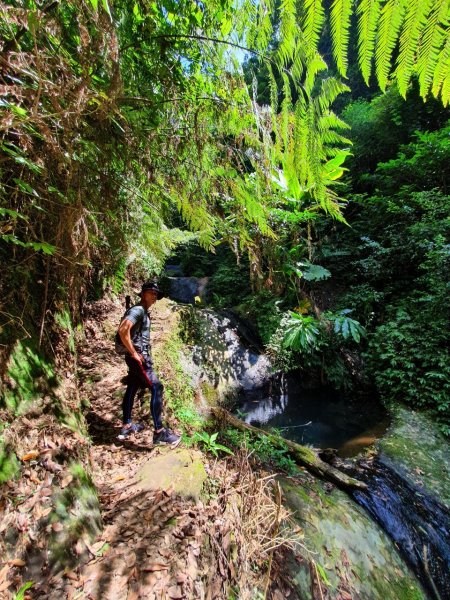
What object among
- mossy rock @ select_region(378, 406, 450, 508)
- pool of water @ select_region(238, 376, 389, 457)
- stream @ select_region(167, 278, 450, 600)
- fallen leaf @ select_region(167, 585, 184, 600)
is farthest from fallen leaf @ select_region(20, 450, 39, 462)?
mossy rock @ select_region(378, 406, 450, 508)

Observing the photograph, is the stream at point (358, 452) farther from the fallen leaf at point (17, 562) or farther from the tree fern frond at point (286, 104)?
the tree fern frond at point (286, 104)

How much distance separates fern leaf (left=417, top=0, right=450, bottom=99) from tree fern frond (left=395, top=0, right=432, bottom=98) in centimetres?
2

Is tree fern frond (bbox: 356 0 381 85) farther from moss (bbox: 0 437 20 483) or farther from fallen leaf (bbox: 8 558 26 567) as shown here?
fallen leaf (bbox: 8 558 26 567)

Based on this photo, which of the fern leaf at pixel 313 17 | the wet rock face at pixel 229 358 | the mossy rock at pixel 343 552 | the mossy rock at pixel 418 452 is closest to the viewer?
the fern leaf at pixel 313 17

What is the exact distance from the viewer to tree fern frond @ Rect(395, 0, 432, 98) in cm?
92

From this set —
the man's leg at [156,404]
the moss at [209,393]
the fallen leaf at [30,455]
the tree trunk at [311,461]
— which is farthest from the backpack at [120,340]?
the moss at [209,393]

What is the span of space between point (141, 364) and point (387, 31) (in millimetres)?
3234

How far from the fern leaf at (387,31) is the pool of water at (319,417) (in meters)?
4.69

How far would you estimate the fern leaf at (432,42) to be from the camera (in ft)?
3.04

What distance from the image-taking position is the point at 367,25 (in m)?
0.99

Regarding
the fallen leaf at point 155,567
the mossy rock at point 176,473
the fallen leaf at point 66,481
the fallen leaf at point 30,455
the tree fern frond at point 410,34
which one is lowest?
the fallen leaf at point 155,567

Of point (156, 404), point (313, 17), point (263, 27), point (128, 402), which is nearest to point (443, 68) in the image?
point (313, 17)

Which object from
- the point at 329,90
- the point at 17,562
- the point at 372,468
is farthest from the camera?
the point at 372,468

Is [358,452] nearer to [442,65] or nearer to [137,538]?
[137,538]
